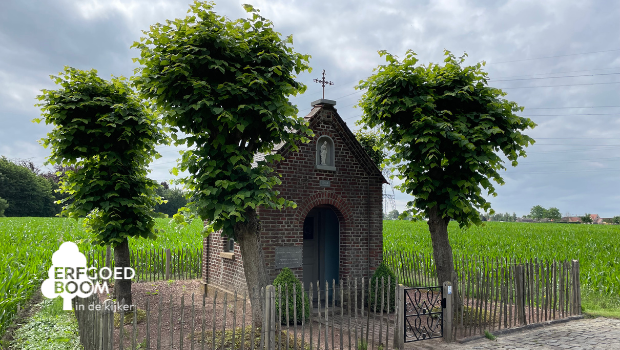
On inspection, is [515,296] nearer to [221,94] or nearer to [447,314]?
[447,314]

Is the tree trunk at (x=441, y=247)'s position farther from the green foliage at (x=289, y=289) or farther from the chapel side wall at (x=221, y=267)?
the chapel side wall at (x=221, y=267)

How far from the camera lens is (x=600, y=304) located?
1345 centimetres

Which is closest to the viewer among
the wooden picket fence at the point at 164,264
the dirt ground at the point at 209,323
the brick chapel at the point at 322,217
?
the dirt ground at the point at 209,323

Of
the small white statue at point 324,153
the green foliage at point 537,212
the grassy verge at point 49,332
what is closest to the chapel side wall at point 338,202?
Result: the small white statue at point 324,153

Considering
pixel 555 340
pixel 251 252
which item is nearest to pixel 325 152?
pixel 251 252

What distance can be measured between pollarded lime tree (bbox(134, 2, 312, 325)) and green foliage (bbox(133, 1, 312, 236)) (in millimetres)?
20

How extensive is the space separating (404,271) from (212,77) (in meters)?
11.7

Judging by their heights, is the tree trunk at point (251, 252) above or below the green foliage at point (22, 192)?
below

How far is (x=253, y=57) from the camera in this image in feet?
27.1

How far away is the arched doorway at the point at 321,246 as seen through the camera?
491 inches

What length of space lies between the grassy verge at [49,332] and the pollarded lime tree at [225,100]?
3.55 m

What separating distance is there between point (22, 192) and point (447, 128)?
7957 centimetres

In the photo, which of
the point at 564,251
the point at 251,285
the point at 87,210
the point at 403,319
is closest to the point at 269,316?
the point at 251,285

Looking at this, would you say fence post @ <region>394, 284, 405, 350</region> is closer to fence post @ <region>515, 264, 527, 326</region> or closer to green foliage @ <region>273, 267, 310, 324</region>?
green foliage @ <region>273, 267, 310, 324</region>
